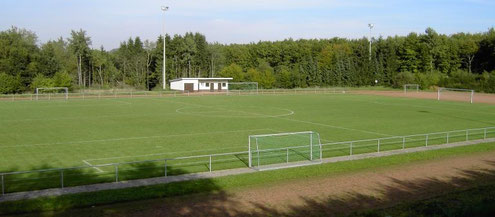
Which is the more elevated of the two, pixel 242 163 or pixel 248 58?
pixel 248 58

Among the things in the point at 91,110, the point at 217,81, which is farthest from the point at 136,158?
the point at 217,81

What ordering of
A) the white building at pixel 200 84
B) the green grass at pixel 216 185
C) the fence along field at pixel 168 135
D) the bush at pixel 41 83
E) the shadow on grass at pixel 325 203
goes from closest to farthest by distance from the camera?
the shadow on grass at pixel 325 203 → the green grass at pixel 216 185 → the fence along field at pixel 168 135 → the bush at pixel 41 83 → the white building at pixel 200 84

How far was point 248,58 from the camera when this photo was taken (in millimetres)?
133250

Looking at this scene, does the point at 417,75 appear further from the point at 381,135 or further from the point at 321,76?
the point at 381,135

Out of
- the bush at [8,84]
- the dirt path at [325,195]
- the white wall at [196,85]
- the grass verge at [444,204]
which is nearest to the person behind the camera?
the grass verge at [444,204]

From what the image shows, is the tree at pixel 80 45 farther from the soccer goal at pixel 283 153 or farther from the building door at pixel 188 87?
the soccer goal at pixel 283 153

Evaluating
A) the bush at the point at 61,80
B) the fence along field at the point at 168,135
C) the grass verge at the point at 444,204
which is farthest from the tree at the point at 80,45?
the grass verge at the point at 444,204

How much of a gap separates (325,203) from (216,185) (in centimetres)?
421

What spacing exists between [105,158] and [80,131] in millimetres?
10446

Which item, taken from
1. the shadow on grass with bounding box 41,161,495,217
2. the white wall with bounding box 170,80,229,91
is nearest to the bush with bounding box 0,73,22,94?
the white wall with bounding box 170,80,229,91

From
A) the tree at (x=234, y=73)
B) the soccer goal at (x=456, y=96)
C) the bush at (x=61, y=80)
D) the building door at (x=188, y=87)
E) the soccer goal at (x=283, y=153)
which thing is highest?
the tree at (x=234, y=73)

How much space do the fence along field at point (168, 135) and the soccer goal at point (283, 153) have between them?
0.36 meters

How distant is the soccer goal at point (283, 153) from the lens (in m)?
21.0

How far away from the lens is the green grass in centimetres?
1449
